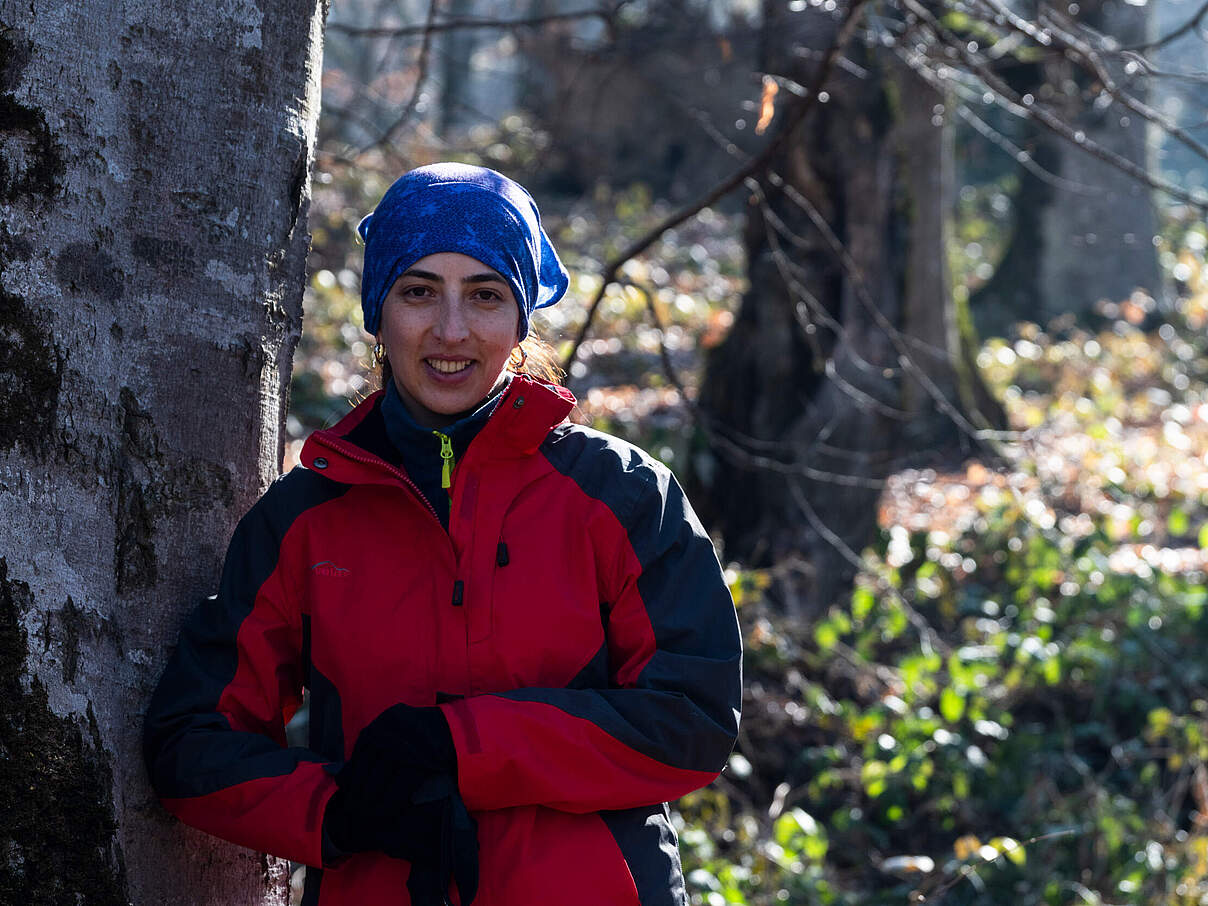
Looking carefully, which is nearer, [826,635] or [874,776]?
[874,776]

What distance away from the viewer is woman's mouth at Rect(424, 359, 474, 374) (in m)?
2.24

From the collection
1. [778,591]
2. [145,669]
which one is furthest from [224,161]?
[778,591]

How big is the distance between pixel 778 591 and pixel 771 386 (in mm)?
1148

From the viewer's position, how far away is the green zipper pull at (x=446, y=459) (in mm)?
2170

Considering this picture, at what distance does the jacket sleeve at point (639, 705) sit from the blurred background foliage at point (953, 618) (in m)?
0.76

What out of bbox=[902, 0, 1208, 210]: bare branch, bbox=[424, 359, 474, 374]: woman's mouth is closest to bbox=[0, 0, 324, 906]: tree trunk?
bbox=[424, 359, 474, 374]: woman's mouth

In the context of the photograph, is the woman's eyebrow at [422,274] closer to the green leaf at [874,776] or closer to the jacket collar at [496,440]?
the jacket collar at [496,440]

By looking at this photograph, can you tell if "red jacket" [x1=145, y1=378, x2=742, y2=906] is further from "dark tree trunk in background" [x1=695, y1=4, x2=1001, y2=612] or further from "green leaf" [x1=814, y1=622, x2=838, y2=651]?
"dark tree trunk in background" [x1=695, y1=4, x2=1001, y2=612]

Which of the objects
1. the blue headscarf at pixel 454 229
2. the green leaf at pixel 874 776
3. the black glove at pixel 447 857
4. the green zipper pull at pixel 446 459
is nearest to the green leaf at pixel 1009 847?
the green leaf at pixel 874 776

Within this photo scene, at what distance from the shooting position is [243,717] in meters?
2.12

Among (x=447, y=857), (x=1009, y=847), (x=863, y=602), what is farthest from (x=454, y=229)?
(x=863, y=602)

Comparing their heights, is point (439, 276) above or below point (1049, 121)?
below

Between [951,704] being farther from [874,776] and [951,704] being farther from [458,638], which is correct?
[458,638]

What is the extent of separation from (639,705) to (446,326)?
0.71 m
